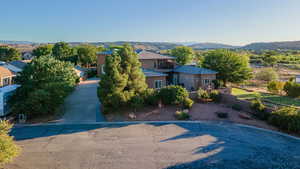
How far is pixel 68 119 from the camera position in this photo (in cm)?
1888

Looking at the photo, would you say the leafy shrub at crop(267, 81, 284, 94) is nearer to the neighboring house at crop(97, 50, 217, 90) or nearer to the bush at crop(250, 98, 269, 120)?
the neighboring house at crop(97, 50, 217, 90)

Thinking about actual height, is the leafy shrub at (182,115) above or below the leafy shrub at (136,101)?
below

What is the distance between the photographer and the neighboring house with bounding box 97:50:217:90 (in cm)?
2725

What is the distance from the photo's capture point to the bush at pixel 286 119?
15383 mm

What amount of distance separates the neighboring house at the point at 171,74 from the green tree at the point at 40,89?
11.4m

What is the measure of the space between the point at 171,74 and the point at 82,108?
58.4ft

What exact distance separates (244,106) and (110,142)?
51.0 feet

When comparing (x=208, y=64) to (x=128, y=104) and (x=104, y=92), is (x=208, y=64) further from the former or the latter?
(x=104, y=92)

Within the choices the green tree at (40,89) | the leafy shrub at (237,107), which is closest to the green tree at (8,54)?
the green tree at (40,89)

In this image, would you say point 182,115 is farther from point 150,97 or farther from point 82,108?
point 82,108

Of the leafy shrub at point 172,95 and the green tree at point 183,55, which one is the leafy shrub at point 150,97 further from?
the green tree at point 183,55

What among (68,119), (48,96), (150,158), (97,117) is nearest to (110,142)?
(150,158)

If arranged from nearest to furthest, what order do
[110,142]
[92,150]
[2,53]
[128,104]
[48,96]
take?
1. [92,150]
2. [110,142]
3. [48,96]
4. [128,104]
5. [2,53]

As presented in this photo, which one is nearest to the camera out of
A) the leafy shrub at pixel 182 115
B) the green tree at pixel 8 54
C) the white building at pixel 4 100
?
the leafy shrub at pixel 182 115
